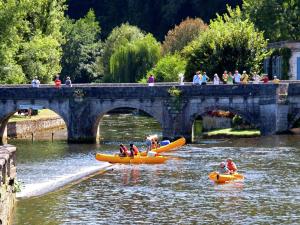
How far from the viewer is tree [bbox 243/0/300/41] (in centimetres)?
12669

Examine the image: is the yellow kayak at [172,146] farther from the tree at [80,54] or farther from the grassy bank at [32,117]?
the tree at [80,54]

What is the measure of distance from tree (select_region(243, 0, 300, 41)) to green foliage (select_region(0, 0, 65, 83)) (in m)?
24.4

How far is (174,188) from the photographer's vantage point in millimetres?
63844

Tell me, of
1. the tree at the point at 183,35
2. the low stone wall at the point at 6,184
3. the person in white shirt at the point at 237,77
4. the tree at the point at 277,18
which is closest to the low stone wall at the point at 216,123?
the person in white shirt at the point at 237,77

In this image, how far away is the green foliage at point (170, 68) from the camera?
128625 millimetres

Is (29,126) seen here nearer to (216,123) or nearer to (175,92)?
(216,123)

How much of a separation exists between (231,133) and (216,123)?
9386mm

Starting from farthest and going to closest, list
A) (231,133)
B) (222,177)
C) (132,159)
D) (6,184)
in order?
(231,133) → (132,159) → (222,177) → (6,184)

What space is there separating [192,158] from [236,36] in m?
33.2

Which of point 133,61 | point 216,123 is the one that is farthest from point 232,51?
point 133,61

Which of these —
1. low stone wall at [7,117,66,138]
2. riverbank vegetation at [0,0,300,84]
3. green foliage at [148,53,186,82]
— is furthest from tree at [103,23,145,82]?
low stone wall at [7,117,66,138]

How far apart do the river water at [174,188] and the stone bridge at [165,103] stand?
3087mm

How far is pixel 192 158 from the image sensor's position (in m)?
78.4

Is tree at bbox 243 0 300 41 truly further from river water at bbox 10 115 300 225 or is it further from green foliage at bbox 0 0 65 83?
river water at bbox 10 115 300 225
